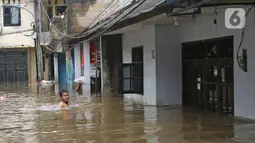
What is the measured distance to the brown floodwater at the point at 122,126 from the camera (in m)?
10.3

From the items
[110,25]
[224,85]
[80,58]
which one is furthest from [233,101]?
[80,58]

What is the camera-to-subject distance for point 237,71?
42.6 ft

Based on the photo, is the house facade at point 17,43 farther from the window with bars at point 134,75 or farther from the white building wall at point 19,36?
the window with bars at point 134,75

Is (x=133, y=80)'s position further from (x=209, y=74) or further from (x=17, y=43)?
(x=17, y=43)

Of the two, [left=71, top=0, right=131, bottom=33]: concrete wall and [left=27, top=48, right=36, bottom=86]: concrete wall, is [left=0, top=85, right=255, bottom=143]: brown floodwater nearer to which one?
[left=71, top=0, right=131, bottom=33]: concrete wall

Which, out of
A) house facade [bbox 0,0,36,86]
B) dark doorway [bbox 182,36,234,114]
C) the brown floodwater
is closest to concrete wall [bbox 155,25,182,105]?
dark doorway [bbox 182,36,234,114]

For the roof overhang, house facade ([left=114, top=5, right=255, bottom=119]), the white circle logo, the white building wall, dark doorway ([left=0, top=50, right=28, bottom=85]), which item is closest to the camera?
the roof overhang

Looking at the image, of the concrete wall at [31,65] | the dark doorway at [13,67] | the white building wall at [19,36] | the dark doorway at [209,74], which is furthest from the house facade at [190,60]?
the dark doorway at [13,67]

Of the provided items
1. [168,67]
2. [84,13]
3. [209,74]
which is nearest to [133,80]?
[168,67]

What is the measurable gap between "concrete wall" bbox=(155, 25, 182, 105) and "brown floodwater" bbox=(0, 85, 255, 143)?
2.67 ft

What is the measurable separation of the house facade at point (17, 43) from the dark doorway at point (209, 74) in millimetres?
30366

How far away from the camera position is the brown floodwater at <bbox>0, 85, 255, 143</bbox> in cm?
1029

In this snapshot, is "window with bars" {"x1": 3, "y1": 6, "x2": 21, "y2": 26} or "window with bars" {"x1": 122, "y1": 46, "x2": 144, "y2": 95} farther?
"window with bars" {"x1": 3, "y1": 6, "x2": 21, "y2": 26}

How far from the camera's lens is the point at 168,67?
17.3 metres
